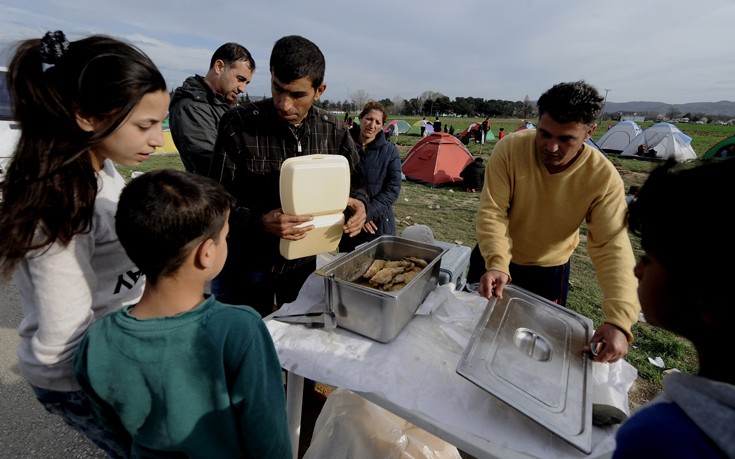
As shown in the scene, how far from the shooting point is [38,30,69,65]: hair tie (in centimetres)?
95

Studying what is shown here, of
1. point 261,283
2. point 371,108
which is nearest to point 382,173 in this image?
point 371,108

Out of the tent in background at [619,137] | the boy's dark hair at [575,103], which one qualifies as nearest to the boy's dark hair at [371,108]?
the boy's dark hair at [575,103]

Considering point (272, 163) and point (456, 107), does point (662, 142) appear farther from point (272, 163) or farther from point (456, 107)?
point (456, 107)

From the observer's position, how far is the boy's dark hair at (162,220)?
0.89m

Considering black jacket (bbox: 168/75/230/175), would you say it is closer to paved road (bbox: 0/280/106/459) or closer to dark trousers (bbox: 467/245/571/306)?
paved road (bbox: 0/280/106/459)

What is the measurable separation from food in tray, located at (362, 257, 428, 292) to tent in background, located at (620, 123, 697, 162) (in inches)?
639

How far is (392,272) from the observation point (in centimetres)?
153

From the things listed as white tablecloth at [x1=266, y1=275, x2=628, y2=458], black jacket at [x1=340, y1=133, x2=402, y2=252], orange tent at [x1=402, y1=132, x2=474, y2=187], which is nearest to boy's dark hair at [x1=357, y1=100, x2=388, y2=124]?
black jacket at [x1=340, y1=133, x2=402, y2=252]

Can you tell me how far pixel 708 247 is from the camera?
24.1 inches

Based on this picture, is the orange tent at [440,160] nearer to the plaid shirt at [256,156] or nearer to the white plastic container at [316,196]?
the plaid shirt at [256,156]

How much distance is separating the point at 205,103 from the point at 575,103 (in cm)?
254

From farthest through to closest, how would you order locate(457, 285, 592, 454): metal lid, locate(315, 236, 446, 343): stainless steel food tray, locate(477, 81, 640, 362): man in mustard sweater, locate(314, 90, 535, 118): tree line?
locate(314, 90, 535, 118): tree line → locate(477, 81, 640, 362): man in mustard sweater → locate(315, 236, 446, 343): stainless steel food tray → locate(457, 285, 592, 454): metal lid

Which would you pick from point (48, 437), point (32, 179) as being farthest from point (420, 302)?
point (48, 437)

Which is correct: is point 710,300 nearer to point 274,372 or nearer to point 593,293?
point 274,372
